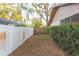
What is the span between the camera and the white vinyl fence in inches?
148

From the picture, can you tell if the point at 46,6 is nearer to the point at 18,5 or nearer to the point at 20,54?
the point at 18,5

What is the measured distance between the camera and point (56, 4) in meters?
3.79

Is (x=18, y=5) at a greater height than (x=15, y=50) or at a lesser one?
greater

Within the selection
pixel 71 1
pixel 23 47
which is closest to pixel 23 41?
pixel 23 47

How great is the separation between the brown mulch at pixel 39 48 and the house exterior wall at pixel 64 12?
0.18 metres

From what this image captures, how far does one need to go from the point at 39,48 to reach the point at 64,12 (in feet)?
1.39

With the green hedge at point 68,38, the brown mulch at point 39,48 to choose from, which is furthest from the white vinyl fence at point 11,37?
the green hedge at point 68,38

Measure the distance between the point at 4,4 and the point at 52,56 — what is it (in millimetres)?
682

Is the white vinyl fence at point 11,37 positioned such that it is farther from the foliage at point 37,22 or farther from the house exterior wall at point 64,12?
the house exterior wall at point 64,12

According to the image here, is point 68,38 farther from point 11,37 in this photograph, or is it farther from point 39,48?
point 11,37

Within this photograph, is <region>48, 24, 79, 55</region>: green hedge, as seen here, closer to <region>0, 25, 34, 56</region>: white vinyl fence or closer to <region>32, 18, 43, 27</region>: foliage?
<region>32, 18, 43, 27</region>: foliage

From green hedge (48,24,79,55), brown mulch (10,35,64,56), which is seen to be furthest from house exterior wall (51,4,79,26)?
brown mulch (10,35,64,56)

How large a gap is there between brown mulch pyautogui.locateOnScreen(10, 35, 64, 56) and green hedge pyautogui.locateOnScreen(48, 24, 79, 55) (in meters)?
0.06

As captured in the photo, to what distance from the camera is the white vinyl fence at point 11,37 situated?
3.75m
